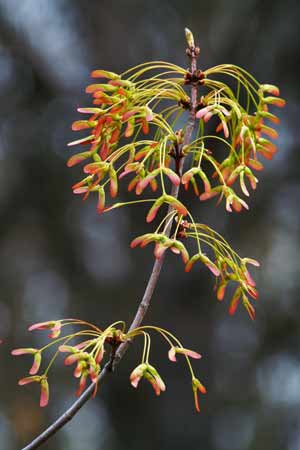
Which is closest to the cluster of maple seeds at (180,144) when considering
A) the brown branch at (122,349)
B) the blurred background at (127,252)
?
the brown branch at (122,349)

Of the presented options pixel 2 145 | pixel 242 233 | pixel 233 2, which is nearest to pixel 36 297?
pixel 2 145

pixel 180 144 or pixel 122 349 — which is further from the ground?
pixel 180 144

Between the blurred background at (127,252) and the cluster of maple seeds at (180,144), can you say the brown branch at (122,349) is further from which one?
the blurred background at (127,252)

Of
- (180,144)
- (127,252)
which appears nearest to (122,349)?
(180,144)

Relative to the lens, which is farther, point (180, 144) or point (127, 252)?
point (127, 252)

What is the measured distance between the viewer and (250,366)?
4719 millimetres

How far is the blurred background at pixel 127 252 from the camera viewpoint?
4535mm

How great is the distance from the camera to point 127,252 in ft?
15.1

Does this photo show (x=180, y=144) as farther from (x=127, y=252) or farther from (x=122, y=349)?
(x=127, y=252)

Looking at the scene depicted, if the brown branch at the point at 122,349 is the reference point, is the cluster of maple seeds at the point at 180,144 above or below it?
above

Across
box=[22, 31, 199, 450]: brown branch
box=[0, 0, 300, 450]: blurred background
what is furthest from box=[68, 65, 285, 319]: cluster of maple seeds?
box=[0, 0, 300, 450]: blurred background

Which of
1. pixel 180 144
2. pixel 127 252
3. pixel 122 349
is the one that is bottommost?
pixel 122 349

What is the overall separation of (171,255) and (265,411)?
3.28ft

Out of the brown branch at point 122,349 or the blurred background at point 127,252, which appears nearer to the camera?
the brown branch at point 122,349
